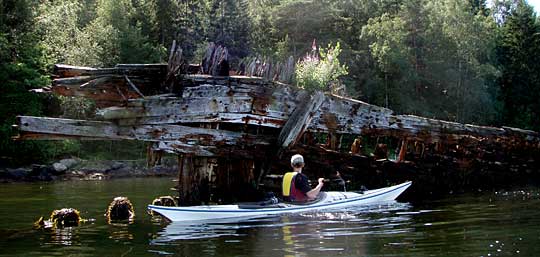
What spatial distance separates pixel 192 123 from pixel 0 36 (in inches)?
1192

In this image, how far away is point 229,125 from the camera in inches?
630

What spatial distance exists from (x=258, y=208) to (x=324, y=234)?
10.8ft

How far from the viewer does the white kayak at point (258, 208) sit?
44.1ft

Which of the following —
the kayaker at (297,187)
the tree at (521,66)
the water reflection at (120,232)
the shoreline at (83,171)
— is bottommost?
the shoreline at (83,171)

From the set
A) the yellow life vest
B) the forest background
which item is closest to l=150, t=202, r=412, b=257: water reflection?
the yellow life vest

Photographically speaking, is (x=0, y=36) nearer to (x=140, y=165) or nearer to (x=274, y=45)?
(x=140, y=165)

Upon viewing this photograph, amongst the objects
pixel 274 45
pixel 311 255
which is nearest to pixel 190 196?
pixel 311 255

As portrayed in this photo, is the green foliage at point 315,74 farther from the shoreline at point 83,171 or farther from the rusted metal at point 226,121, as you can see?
the rusted metal at point 226,121

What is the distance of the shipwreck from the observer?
46.8 feet

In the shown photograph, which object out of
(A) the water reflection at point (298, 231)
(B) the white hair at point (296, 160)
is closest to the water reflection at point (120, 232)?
(A) the water reflection at point (298, 231)

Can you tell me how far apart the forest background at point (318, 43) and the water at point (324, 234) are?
2889 centimetres

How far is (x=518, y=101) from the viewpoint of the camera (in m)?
58.9

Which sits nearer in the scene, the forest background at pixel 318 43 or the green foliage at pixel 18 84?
the green foliage at pixel 18 84

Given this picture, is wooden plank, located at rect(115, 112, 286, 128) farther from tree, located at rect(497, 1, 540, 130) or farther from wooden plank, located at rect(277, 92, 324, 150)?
tree, located at rect(497, 1, 540, 130)
